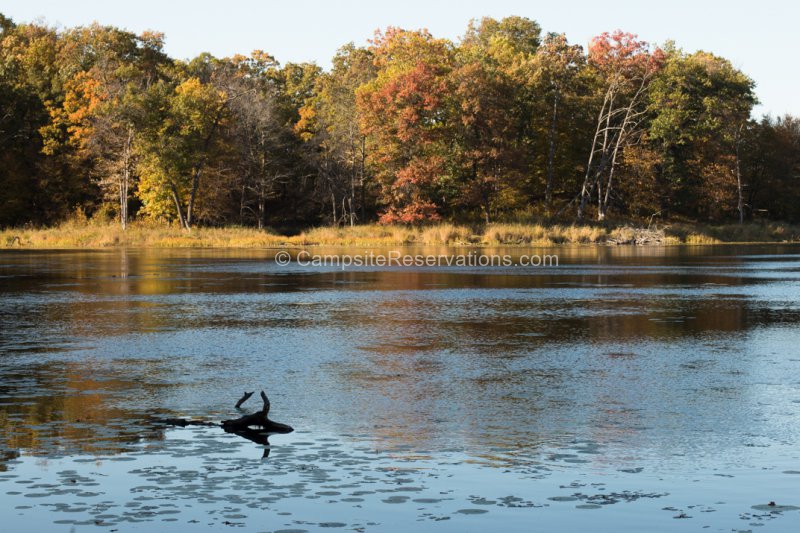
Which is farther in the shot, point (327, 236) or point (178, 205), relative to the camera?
point (178, 205)

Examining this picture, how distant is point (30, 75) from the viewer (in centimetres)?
7606

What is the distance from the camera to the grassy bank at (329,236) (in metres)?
Answer: 62.4

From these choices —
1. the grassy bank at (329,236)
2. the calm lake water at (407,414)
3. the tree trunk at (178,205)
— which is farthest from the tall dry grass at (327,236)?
the calm lake water at (407,414)

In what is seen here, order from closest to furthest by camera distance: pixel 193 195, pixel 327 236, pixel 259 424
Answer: pixel 259 424
pixel 327 236
pixel 193 195

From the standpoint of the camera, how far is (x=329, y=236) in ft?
213

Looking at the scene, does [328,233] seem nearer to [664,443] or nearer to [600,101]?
[600,101]

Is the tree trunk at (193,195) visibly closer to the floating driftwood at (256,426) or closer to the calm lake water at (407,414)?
the calm lake water at (407,414)

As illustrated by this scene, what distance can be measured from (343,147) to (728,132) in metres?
31.4

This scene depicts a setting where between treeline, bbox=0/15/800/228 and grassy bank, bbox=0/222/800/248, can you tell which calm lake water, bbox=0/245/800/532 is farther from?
treeline, bbox=0/15/800/228

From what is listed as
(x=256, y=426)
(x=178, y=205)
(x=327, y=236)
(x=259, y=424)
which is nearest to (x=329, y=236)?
(x=327, y=236)

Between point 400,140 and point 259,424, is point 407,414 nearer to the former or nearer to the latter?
point 259,424

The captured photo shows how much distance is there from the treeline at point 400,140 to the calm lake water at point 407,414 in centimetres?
4561

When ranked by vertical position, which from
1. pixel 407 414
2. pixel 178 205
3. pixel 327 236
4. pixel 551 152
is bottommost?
pixel 407 414

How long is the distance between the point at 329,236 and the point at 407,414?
2161 inches
